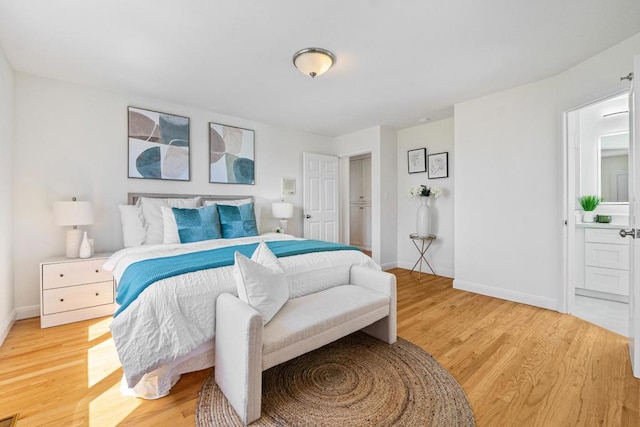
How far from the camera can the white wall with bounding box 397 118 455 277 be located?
420cm

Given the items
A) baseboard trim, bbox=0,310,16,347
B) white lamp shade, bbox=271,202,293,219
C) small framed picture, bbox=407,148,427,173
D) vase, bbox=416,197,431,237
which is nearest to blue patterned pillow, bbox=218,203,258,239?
white lamp shade, bbox=271,202,293,219

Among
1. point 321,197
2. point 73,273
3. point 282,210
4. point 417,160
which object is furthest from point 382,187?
point 73,273

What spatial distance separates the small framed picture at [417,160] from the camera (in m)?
4.46

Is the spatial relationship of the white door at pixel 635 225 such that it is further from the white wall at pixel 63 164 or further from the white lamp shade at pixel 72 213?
the white lamp shade at pixel 72 213

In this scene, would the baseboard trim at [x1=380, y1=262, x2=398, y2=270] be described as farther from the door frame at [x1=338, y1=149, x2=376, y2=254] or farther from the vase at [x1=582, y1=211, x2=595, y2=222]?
the vase at [x1=582, y1=211, x2=595, y2=222]

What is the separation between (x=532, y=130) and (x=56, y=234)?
519 centimetres

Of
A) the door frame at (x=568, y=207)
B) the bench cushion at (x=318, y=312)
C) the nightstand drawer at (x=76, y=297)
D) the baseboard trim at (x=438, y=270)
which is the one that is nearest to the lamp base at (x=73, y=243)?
the nightstand drawer at (x=76, y=297)

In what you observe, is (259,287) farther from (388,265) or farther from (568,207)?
(388,265)

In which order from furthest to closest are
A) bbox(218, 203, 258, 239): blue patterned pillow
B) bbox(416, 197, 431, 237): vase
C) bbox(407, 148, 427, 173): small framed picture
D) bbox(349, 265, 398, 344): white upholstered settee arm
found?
1. bbox(407, 148, 427, 173): small framed picture
2. bbox(416, 197, 431, 237): vase
3. bbox(218, 203, 258, 239): blue patterned pillow
4. bbox(349, 265, 398, 344): white upholstered settee arm

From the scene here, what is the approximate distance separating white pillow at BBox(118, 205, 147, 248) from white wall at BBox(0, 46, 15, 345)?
845 millimetres

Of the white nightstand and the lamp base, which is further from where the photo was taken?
the lamp base

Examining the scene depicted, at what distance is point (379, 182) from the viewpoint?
4539 mm

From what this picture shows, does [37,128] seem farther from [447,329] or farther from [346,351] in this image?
[447,329]

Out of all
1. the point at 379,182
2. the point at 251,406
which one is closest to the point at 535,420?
the point at 251,406
